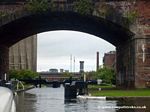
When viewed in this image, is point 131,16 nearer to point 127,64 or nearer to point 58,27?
point 127,64

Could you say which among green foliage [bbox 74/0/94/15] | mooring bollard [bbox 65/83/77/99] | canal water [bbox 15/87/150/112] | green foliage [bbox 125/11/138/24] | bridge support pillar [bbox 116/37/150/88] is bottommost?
canal water [bbox 15/87/150/112]

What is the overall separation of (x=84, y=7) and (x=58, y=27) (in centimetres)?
1850

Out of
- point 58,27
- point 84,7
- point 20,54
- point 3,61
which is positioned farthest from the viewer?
point 20,54

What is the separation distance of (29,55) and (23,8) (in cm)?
14662

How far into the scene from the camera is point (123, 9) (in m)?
51.2

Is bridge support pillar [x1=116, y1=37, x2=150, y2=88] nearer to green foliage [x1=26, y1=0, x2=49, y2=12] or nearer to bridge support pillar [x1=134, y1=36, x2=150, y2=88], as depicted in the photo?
bridge support pillar [x1=134, y1=36, x2=150, y2=88]

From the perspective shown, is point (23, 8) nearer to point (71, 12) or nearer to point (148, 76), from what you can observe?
point (71, 12)

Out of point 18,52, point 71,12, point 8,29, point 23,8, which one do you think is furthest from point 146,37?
point 18,52

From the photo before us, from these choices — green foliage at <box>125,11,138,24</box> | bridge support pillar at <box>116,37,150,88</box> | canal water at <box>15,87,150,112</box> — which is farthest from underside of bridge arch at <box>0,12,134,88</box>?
canal water at <box>15,87,150,112</box>

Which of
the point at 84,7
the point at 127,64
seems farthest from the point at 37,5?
the point at 127,64

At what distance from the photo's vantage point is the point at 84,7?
2009 inches

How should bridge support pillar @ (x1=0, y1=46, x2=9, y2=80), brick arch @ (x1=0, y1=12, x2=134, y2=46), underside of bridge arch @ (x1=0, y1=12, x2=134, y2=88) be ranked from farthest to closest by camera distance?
bridge support pillar @ (x1=0, y1=46, x2=9, y2=80) → underside of bridge arch @ (x1=0, y1=12, x2=134, y2=88) → brick arch @ (x1=0, y1=12, x2=134, y2=46)

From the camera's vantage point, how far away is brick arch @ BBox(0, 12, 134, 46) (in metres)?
53.4

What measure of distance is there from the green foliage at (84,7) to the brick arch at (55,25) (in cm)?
102
